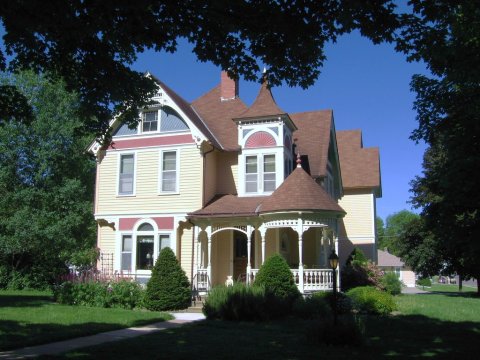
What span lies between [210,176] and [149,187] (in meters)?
2.83

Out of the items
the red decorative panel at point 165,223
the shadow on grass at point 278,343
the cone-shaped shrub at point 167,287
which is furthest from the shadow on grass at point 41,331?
the red decorative panel at point 165,223

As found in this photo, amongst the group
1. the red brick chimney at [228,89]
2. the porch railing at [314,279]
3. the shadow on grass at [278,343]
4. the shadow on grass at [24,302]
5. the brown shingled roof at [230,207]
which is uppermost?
the red brick chimney at [228,89]

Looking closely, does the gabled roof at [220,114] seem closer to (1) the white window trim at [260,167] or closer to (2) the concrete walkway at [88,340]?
(1) the white window trim at [260,167]

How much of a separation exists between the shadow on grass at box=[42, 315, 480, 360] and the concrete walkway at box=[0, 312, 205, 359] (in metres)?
0.48

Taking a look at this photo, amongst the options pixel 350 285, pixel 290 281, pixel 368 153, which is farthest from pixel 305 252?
pixel 368 153

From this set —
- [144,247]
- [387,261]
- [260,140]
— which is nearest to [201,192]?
[260,140]

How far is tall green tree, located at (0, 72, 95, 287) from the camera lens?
97.7ft

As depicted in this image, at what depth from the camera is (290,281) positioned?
17.2 metres

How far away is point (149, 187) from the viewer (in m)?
22.3

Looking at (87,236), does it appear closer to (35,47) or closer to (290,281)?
(290,281)

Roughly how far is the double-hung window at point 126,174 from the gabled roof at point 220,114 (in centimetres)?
426

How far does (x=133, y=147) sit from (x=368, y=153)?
18318 millimetres

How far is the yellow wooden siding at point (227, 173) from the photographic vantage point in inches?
907

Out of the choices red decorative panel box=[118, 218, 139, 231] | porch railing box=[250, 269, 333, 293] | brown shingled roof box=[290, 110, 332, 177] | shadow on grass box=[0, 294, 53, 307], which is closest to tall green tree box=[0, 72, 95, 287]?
red decorative panel box=[118, 218, 139, 231]
